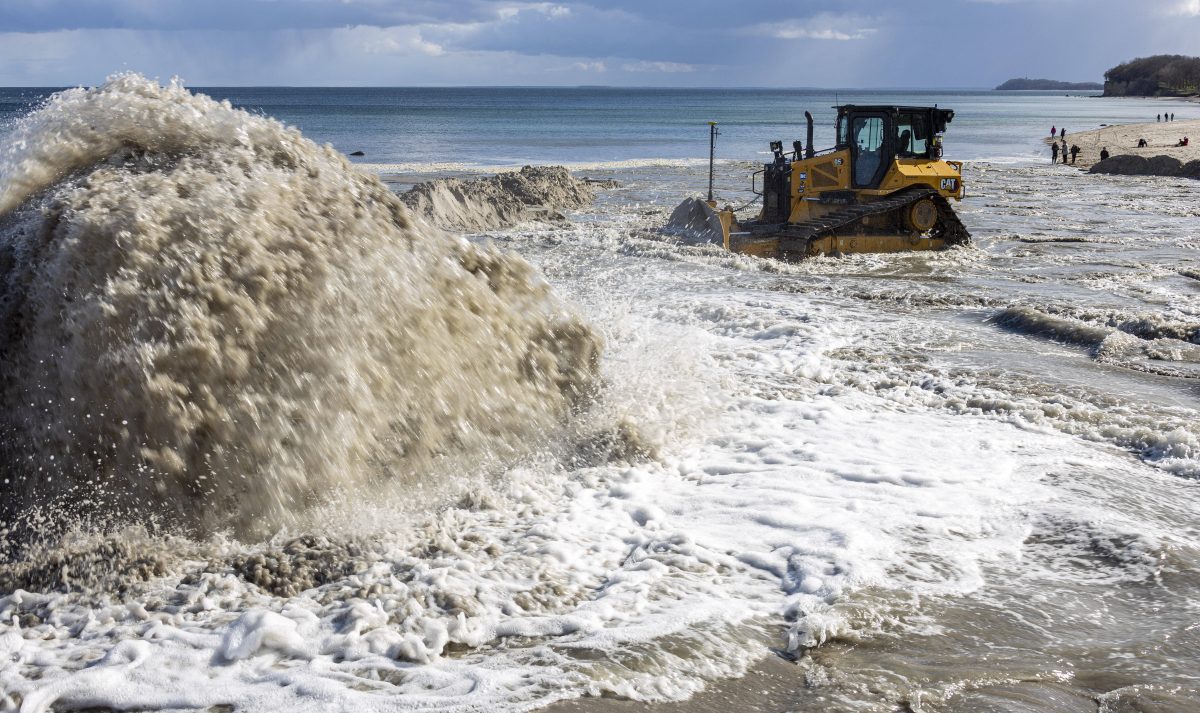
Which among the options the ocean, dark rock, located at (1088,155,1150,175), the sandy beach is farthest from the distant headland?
the ocean

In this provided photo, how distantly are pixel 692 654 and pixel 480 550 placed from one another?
3.95ft

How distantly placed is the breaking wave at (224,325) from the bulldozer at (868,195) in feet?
32.3

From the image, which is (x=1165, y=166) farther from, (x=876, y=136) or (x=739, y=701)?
(x=739, y=701)

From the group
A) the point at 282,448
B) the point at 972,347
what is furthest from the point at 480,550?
the point at 972,347

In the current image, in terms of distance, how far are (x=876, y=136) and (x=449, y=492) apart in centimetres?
1255

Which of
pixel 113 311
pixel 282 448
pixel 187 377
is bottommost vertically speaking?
pixel 282 448

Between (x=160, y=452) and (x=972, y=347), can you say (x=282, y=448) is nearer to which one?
(x=160, y=452)

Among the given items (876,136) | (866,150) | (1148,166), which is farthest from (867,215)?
(1148,166)

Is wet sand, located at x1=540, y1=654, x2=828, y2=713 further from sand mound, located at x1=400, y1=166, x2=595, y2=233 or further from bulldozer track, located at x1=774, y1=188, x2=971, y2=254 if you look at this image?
sand mound, located at x1=400, y1=166, x2=595, y2=233

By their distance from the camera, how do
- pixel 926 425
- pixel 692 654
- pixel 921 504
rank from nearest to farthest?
1. pixel 692 654
2. pixel 921 504
3. pixel 926 425

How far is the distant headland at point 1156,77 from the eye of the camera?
140 m

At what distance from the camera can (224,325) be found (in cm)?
442

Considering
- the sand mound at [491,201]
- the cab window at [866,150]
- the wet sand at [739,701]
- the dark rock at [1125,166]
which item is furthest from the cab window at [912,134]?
the dark rock at [1125,166]

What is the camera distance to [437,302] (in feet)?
17.0
